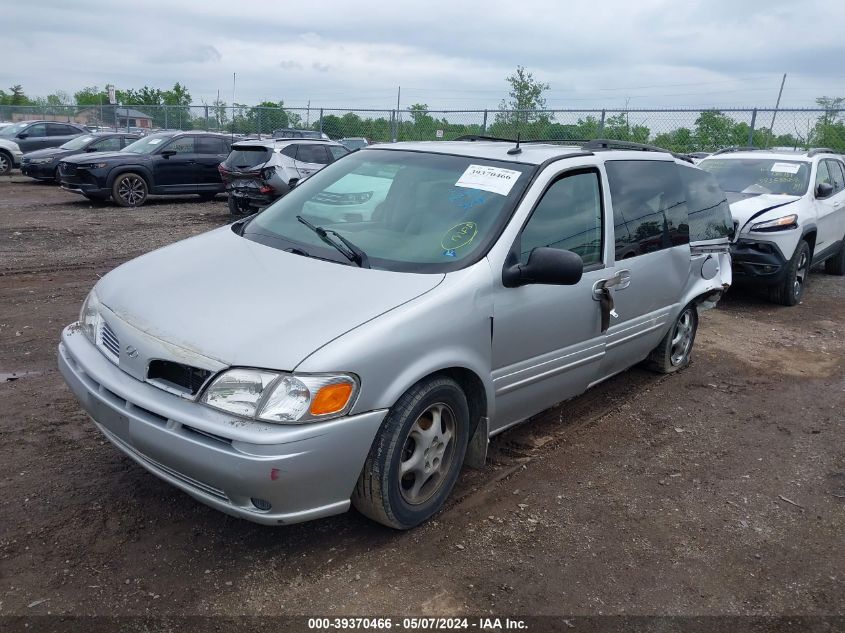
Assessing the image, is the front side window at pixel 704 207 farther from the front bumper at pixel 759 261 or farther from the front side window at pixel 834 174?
the front side window at pixel 834 174

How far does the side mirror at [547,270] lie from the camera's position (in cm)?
335

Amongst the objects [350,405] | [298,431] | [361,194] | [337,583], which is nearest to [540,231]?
[361,194]

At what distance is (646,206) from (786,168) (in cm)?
545

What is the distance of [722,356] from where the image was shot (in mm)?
6449

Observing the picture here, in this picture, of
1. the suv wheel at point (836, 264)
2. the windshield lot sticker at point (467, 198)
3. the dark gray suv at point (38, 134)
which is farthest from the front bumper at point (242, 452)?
the dark gray suv at point (38, 134)

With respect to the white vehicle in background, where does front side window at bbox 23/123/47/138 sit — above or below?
above

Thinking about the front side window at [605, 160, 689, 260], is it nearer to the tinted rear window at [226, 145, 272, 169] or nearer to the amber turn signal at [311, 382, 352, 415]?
the amber turn signal at [311, 382, 352, 415]

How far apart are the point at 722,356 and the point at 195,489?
5.14 meters

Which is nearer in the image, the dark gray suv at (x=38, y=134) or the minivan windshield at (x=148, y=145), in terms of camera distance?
the minivan windshield at (x=148, y=145)

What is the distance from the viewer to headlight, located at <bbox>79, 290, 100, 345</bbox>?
11.1ft

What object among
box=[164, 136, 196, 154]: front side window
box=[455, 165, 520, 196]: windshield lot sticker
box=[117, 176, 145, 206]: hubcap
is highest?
box=[455, 165, 520, 196]: windshield lot sticker

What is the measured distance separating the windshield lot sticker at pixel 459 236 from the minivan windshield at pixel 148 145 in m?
13.3

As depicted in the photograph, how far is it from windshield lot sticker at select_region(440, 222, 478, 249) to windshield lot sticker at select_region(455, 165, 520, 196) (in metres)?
0.29

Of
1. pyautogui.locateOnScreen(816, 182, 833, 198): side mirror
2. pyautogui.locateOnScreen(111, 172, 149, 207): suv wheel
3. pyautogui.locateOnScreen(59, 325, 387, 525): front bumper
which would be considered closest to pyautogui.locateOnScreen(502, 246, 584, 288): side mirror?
pyautogui.locateOnScreen(59, 325, 387, 525): front bumper
